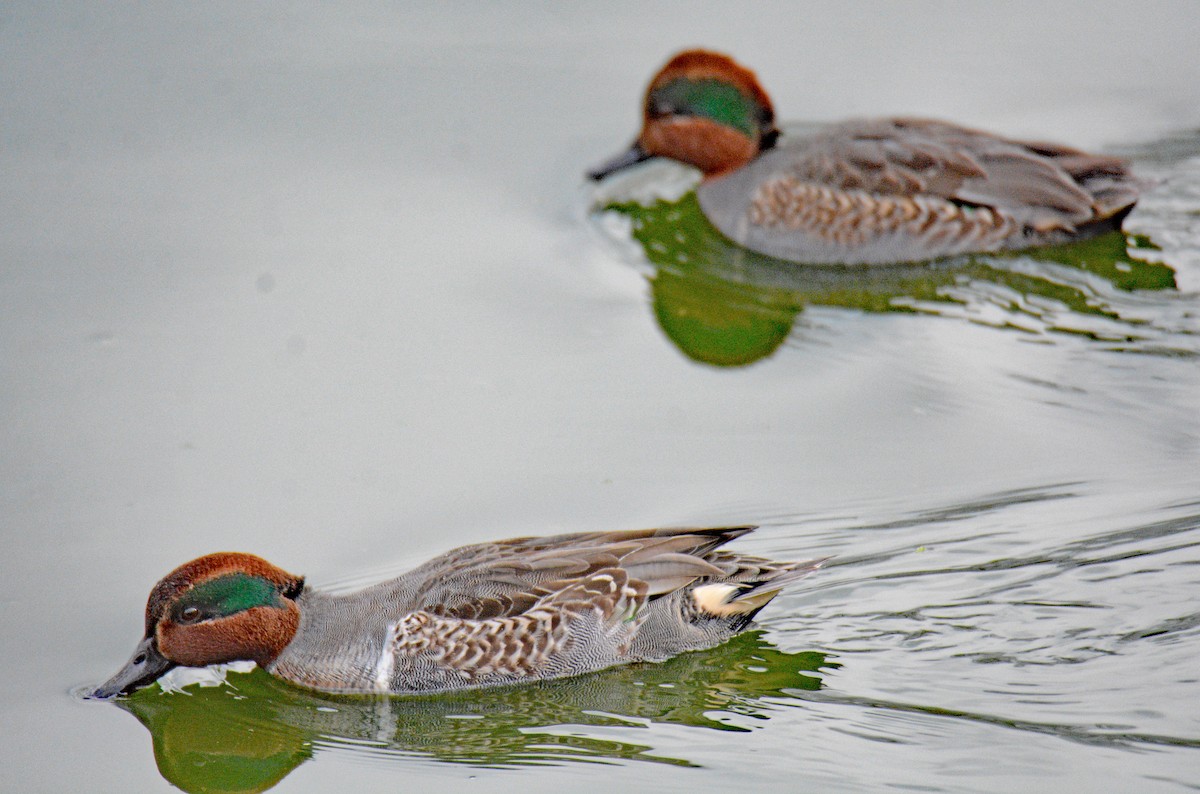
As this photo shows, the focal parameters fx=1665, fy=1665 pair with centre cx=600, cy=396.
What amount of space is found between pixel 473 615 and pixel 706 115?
5.15 metres

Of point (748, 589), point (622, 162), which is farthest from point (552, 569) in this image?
point (622, 162)

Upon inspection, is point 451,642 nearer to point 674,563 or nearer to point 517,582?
point 517,582

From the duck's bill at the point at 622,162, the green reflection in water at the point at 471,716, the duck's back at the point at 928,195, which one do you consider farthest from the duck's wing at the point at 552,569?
the duck's bill at the point at 622,162

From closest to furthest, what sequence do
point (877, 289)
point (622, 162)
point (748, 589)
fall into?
point (748, 589) → point (877, 289) → point (622, 162)

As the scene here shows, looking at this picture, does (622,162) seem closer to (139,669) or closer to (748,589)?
(748,589)

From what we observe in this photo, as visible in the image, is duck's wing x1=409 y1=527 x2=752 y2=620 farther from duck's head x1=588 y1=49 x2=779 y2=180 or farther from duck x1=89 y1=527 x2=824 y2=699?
duck's head x1=588 y1=49 x2=779 y2=180

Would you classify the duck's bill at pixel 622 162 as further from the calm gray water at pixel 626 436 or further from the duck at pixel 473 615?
the duck at pixel 473 615

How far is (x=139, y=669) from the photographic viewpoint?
7.71 metres

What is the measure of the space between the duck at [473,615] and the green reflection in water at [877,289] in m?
2.80

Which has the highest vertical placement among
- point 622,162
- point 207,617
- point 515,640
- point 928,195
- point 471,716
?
point 622,162

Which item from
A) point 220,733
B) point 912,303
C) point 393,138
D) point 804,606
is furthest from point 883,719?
point 393,138

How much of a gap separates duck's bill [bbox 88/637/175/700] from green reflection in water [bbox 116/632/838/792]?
0.68ft

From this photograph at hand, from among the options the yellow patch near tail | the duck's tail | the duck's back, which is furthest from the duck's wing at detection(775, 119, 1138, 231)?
the yellow patch near tail

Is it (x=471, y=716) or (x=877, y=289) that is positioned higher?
(x=877, y=289)
